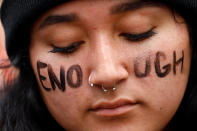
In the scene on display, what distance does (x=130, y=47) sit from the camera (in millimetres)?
1160

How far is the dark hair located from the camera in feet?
4.56

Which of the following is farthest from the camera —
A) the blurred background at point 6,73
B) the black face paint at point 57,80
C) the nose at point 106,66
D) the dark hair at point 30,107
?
the blurred background at point 6,73

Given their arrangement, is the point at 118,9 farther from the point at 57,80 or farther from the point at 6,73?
the point at 6,73

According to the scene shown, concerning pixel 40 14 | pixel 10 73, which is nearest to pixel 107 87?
pixel 40 14

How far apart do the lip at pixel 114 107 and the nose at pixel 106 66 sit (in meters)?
0.06

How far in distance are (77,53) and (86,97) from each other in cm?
16

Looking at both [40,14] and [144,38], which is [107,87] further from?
[40,14]

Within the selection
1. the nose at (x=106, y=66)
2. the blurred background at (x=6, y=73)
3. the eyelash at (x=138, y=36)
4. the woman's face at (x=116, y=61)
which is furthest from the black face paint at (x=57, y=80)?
the blurred background at (x=6, y=73)

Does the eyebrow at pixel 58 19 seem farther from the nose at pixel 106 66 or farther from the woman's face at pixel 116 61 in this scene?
the nose at pixel 106 66

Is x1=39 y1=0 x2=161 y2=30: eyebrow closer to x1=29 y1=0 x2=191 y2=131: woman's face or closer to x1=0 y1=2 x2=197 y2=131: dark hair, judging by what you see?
x1=29 y1=0 x2=191 y2=131: woman's face

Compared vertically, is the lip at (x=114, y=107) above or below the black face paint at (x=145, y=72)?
below

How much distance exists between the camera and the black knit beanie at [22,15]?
1188 millimetres

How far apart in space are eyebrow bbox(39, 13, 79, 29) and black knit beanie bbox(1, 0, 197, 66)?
0.12ft

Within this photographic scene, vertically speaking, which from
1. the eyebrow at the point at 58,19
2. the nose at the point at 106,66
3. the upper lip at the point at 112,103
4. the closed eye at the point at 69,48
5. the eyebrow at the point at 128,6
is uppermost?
the eyebrow at the point at 128,6
